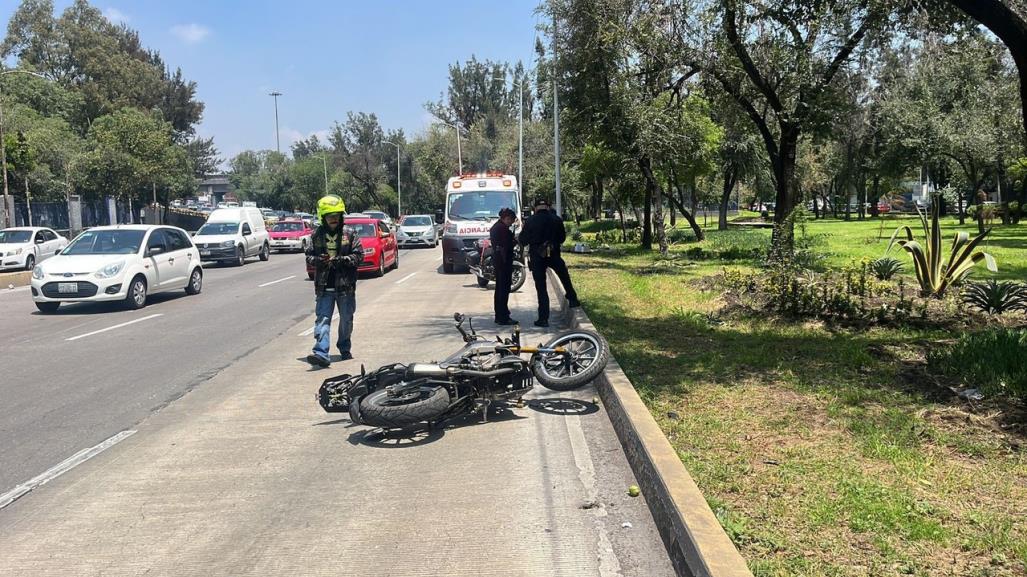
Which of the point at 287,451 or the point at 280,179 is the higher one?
the point at 280,179

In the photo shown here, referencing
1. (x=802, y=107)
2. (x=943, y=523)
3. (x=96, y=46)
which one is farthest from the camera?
(x=96, y=46)

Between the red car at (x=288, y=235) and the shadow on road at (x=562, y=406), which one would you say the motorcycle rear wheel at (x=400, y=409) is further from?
the red car at (x=288, y=235)

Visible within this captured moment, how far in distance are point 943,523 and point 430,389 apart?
3598 mm

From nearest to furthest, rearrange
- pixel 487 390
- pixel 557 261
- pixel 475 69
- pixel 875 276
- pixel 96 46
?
pixel 487 390 < pixel 557 261 < pixel 875 276 < pixel 96 46 < pixel 475 69

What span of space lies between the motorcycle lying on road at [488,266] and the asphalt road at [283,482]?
21.9ft

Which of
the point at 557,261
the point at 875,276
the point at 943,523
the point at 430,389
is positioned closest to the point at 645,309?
the point at 557,261

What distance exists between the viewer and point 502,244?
1168 cm

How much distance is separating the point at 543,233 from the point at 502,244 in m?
0.65

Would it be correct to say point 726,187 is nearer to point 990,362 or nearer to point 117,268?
point 117,268

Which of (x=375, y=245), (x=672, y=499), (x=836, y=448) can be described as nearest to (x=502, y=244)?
(x=836, y=448)

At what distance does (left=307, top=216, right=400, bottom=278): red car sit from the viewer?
21.0 meters

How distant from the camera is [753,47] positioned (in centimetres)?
1590

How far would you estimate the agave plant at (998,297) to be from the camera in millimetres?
9945

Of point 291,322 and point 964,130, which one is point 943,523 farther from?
point 964,130
